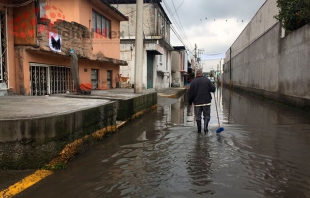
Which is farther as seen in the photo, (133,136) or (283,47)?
(283,47)

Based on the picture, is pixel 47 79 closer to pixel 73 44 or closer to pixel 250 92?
pixel 73 44

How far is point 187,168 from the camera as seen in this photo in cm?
441

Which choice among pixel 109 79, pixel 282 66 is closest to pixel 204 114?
pixel 282 66

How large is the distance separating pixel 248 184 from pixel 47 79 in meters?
9.59

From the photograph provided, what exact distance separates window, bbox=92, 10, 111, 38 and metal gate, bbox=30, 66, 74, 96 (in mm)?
3553

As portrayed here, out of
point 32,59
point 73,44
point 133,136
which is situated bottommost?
point 133,136

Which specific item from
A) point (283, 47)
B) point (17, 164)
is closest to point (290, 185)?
point (17, 164)

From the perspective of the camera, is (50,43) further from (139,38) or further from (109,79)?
(109,79)

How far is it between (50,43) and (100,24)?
6076 millimetres

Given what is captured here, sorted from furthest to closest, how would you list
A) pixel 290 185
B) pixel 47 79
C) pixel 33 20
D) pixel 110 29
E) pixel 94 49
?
pixel 110 29 < pixel 94 49 < pixel 47 79 < pixel 33 20 < pixel 290 185

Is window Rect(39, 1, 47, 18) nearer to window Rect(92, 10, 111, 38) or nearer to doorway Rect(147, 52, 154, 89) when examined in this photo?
window Rect(92, 10, 111, 38)

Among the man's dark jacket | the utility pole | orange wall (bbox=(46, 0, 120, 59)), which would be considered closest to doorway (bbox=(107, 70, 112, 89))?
orange wall (bbox=(46, 0, 120, 59))

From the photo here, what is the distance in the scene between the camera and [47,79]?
1111 centimetres

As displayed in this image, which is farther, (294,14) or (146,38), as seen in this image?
(146,38)
